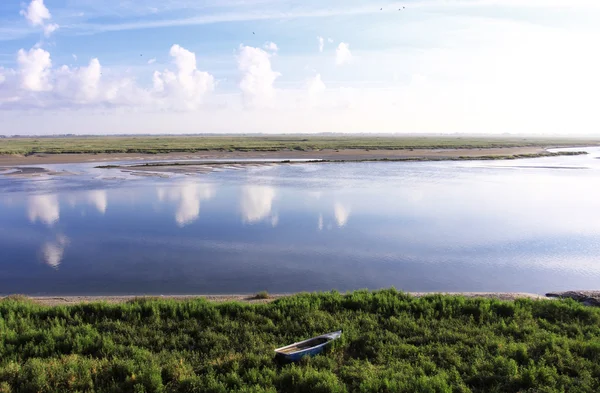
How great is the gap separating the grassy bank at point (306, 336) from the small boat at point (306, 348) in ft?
0.46

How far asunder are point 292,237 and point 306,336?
8.03 metres

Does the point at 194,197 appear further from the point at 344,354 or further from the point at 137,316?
the point at 344,354

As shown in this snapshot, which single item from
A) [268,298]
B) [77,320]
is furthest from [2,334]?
[268,298]

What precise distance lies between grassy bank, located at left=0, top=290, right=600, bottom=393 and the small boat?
0.46 feet

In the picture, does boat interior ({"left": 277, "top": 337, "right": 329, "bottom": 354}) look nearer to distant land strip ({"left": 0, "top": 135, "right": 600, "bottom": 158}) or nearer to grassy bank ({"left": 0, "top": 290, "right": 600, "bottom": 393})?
grassy bank ({"left": 0, "top": 290, "right": 600, "bottom": 393})

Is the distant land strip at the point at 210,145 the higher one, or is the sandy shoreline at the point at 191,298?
the distant land strip at the point at 210,145

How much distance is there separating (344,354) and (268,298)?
313 cm

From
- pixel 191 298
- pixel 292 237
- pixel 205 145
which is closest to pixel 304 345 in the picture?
pixel 191 298

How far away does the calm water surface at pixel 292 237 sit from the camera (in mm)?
10961

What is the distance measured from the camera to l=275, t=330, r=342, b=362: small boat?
20.2 feet

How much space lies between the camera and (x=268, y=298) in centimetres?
933

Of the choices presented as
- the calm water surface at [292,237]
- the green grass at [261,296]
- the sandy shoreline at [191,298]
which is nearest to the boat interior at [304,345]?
the sandy shoreline at [191,298]

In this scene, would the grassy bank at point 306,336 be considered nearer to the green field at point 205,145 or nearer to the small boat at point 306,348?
the small boat at point 306,348

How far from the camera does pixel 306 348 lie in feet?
20.9
